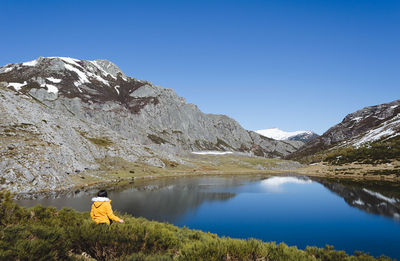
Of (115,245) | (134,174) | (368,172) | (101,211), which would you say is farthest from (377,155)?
(115,245)

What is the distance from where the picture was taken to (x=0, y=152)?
64.2 meters

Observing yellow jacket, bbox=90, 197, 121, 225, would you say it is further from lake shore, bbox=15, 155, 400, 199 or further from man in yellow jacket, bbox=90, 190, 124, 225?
lake shore, bbox=15, 155, 400, 199

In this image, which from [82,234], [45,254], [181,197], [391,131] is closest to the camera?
[45,254]

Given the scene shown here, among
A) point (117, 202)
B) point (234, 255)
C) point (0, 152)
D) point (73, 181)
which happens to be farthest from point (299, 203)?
point (0, 152)

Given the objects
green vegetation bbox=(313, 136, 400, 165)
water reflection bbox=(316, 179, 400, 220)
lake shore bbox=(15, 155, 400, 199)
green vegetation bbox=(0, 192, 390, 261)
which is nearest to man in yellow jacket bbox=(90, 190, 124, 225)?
green vegetation bbox=(0, 192, 390, 261)

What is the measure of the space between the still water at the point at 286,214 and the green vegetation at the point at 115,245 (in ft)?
78.2

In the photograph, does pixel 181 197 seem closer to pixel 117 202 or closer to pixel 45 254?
pixel 117 202

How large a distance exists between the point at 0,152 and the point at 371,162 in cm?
15917

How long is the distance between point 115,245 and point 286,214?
45116 millimetres

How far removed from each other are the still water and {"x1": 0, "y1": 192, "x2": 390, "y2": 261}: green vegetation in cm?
2385

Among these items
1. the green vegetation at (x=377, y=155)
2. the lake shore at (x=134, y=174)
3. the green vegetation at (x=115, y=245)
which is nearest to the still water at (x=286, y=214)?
the lake shore at (x=134, y=174)

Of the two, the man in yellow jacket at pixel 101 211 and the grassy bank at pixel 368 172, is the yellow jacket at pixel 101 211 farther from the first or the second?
the grassy bank at pixel 368 172

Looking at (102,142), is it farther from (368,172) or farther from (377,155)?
(377,155)

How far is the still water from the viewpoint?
111ft
